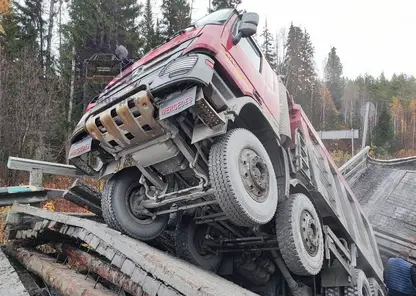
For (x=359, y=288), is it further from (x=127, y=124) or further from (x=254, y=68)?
(x=127, y=124)

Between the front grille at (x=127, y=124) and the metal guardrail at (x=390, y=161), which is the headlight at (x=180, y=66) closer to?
the front grille at (x=127, y=124)

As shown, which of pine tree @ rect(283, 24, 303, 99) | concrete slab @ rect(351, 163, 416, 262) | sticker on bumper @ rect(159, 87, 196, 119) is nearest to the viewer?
sticker on bumper @ rect(159, 87, 196, 119)

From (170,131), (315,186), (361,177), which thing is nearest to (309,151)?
(315,186)

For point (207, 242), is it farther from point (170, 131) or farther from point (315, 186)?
point (170, 131)

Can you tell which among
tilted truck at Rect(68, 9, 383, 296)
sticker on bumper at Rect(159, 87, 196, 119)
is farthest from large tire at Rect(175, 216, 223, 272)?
sticker on bumper at Rect(159, 87, 196, 119)

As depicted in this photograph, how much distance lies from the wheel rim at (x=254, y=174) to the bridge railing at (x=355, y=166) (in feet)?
25.7

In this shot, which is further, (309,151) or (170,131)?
(309,151)

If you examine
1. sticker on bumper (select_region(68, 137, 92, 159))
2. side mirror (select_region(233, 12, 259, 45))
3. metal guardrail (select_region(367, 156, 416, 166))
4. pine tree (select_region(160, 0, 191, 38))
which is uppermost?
pine tree (select_region(160, 0, 191, 38))

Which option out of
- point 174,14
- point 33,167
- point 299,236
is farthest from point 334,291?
point 174,14

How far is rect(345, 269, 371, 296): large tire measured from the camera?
16.0 ft

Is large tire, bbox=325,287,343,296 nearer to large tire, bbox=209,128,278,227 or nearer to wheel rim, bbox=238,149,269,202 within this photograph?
large tire, bbox=209,128,278,227

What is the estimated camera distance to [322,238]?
4438 millimetres

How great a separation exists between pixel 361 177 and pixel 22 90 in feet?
34.5

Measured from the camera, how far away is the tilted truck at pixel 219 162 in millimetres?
3264
